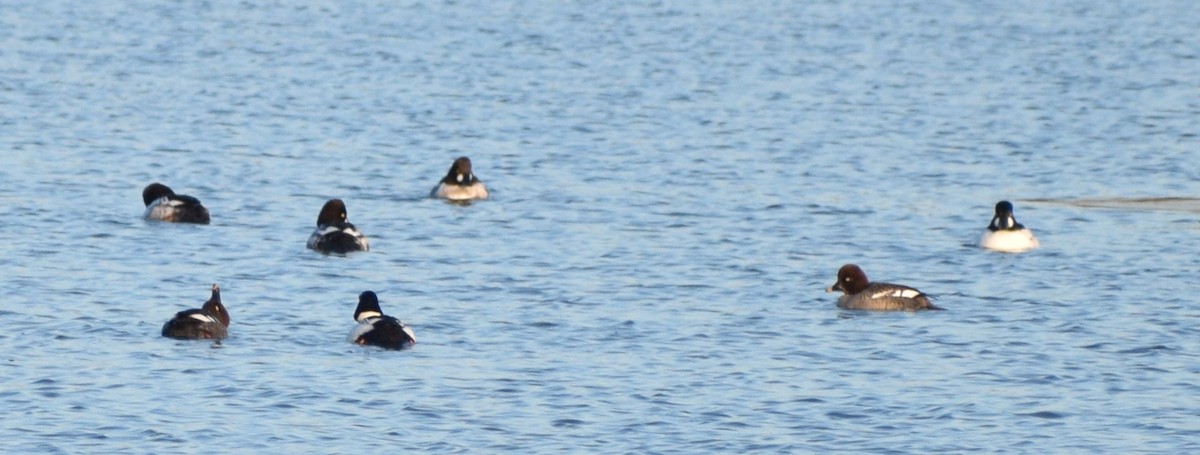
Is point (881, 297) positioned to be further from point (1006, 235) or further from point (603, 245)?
point (603, 245)

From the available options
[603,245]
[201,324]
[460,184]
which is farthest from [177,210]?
[201,324]

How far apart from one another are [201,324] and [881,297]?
6.42 m

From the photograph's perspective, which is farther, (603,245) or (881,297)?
(603,245)

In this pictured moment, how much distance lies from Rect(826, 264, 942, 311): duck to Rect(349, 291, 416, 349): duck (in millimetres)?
4514

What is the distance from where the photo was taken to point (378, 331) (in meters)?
19.1

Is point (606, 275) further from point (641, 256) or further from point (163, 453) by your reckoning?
point (163, 453)

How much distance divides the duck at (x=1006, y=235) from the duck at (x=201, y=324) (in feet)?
30.6

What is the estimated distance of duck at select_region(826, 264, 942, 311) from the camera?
21.5m

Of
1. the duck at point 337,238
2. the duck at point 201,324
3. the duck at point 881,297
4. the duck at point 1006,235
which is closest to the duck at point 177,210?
the duck at point 337,238

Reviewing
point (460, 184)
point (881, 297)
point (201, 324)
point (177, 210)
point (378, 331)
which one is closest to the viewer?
point (378, 331)

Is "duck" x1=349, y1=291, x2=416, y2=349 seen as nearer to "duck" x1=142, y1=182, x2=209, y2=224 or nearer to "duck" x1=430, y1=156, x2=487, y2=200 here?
"duck" x1=142, y1=182, x2=209, y2=224

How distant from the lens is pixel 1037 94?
141ft

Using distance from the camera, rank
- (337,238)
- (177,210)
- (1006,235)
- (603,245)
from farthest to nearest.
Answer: (177,210) → (603,245) → (1006,235) → (337,238)

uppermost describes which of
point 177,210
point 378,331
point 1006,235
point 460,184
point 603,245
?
point 460,184
